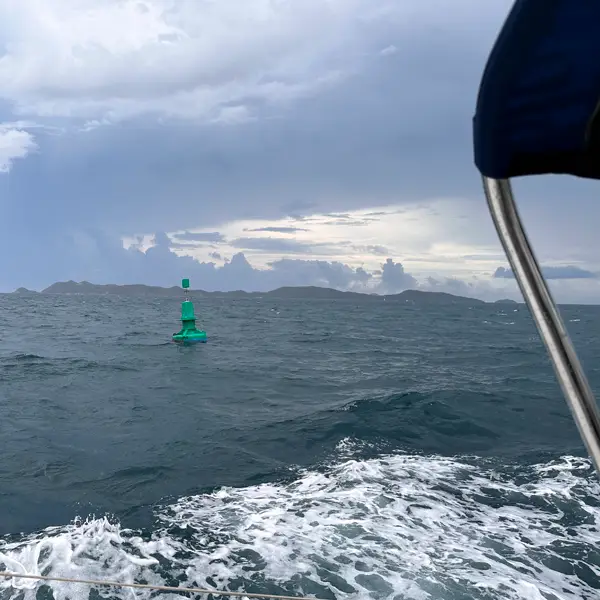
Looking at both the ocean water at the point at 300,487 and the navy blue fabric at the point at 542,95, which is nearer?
the navy blue fabric at the point at 542,95

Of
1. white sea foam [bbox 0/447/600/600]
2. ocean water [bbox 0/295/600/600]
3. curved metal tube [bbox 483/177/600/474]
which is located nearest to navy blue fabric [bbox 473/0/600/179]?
curved metal tube [bbox 483/177/600/474]

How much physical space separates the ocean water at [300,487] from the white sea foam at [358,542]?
0.03m

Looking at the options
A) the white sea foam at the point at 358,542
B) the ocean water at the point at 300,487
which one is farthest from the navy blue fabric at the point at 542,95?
the white sea foam at the point at 358,542

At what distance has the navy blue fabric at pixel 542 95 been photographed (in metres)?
1.09

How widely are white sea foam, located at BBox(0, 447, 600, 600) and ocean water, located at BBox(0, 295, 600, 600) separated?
27 millimetres

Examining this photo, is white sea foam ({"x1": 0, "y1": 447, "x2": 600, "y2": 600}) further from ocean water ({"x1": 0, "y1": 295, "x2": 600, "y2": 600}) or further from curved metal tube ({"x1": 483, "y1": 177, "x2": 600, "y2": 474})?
curved metal tube ({"x1": 483, "y1": 177, "x2": 600, "y2": 474})

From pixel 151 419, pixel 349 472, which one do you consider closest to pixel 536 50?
pixel 349 472

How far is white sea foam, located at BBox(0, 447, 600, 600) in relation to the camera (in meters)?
5.25

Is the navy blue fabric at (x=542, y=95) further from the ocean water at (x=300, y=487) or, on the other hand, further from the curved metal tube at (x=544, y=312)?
the ocean water at (x=300, y=487)

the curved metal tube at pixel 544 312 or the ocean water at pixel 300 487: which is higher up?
the curved metal tube at pixel 544 312

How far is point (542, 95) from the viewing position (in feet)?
3.83

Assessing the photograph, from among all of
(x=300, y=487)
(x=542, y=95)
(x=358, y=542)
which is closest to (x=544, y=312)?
(x=542, y=95)

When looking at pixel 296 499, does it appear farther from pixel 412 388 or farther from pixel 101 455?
pixel 412 388

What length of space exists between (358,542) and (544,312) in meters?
5.62
